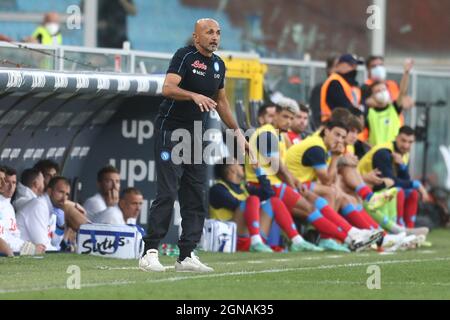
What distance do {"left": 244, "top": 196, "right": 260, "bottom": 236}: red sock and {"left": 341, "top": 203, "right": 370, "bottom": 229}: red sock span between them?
4.81 feet

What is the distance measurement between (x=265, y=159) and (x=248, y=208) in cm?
58

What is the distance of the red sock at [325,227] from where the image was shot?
696 inches

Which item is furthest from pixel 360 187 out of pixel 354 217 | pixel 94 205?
pixel 94 205

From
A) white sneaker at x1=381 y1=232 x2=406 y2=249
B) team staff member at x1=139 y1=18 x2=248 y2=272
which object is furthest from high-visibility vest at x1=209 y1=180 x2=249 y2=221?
team staff member at x1=139 y1=18 x2=248 y2=272

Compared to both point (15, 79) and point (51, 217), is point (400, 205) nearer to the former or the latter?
point (51, 217)

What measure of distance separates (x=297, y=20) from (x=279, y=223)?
410 inches

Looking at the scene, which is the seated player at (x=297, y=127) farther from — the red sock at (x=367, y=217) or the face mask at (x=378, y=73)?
the face mask at (x=378, y=73)

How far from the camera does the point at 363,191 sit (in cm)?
1898

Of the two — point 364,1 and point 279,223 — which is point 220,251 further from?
point 364,1

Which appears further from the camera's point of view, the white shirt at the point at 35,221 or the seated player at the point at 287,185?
the seated player at the point at 287,185

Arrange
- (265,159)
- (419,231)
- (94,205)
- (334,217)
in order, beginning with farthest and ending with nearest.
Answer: (419,231) → (334,217) → (265,159) → (94,205)

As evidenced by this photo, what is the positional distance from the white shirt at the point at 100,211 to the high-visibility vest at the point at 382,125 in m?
4.89

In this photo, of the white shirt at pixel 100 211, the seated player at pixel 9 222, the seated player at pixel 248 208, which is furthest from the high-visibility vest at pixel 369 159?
the seated player at pixel 9 222

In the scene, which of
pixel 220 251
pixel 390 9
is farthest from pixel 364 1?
pixel 220 251
